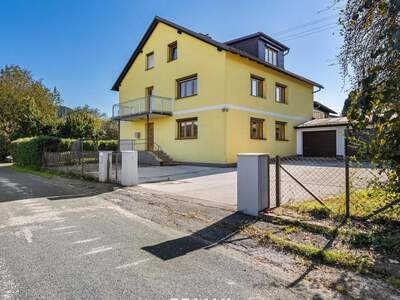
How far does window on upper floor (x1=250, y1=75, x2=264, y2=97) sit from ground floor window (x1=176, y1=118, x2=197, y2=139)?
15.0 ft

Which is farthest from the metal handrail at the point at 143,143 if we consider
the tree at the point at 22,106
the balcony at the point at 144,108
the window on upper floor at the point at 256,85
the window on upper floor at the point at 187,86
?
the tree at the point at 22,106

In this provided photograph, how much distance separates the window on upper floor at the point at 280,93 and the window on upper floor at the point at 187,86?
6.65 m

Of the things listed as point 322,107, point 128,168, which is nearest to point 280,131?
point 322,107

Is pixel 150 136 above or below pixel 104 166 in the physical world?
above

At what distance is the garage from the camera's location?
20.6 meters

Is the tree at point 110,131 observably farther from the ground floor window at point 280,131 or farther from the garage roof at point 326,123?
the garage roof at point 326,123

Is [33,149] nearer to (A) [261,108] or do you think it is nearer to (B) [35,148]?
(B) [35,148]

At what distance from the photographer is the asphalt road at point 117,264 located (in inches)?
107

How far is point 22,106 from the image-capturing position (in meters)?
30.3

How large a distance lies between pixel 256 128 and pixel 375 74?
16.2 meters

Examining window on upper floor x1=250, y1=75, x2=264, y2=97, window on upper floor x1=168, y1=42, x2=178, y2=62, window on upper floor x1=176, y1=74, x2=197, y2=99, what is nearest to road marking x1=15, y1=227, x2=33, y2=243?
window on upper floor x1=176, y1=74, x2=197, y2=99

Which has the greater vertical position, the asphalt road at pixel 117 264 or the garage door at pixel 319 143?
the garage door at pixel 319 143

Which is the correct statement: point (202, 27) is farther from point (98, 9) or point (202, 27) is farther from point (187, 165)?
point (187, 165)

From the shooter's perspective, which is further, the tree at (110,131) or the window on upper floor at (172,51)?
the tree at (110,131)
